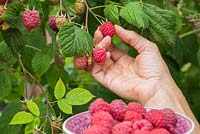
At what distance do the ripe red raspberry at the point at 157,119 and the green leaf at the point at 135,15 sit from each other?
1.49 ft

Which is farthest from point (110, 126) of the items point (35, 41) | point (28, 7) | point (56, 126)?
point (35, 41)

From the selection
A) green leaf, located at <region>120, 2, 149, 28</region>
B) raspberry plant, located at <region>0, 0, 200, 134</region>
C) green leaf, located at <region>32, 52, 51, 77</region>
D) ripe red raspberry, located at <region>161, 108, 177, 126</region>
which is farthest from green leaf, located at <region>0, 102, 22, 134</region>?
ripe red raspberry, located at <region>161, 108, 177, 126</region>

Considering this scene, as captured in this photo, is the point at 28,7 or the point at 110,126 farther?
the point at 28,7

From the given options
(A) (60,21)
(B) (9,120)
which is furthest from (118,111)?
(B) (9,120)

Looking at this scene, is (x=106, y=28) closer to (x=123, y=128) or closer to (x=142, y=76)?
(x=142, y=76)

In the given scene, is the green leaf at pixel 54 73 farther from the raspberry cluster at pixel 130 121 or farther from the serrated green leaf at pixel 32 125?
the raspberry cluster at pixel 130 121

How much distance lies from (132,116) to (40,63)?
0.78 meters

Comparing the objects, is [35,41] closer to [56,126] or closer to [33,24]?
[33,24]

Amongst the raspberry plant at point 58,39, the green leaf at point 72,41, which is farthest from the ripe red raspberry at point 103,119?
the green leaf at point 72,41

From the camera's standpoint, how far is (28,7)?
4.75ft

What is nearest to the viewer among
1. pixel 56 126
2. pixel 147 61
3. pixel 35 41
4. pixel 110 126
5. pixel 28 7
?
pixel 110 126

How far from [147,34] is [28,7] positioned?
1.20 feet

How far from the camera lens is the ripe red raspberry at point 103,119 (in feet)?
3.25

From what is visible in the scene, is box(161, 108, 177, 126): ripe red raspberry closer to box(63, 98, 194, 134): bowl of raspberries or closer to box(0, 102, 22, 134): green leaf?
box(63, 98, 194, 134): bowl of raspberries
